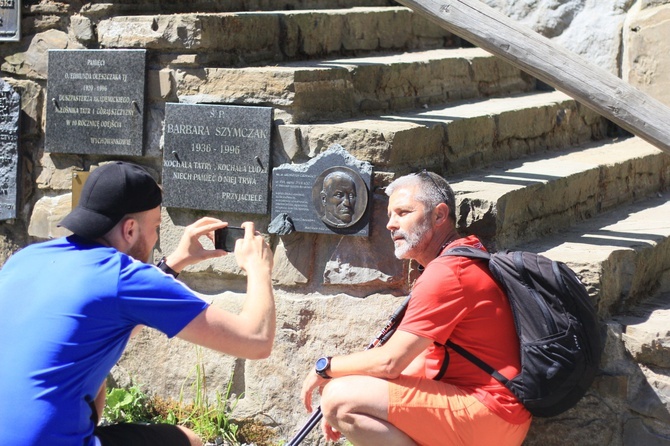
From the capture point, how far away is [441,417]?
10.9ft

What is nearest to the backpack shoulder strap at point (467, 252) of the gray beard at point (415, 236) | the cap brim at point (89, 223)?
the gray beard at point (415, 236)

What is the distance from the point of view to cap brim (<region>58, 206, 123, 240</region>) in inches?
108

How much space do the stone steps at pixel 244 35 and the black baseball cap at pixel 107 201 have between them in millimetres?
1925

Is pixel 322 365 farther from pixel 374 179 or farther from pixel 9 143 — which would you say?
pixel 9 143

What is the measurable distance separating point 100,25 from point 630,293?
111 inches

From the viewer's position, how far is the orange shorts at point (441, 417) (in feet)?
10.9

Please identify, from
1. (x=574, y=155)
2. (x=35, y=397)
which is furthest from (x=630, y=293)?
(x=35, y=397)

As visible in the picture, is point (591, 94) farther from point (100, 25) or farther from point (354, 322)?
point (100, 25)

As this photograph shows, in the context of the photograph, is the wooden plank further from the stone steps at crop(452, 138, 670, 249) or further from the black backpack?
the black backpack

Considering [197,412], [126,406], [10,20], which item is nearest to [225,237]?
[197,412]

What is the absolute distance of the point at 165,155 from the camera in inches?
185

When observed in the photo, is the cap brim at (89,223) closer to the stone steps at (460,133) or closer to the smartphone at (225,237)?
the smartphone at (225,237)

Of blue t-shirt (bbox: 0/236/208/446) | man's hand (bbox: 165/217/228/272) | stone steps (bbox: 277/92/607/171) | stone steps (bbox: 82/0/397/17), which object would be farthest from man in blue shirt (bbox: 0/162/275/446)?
stone steps (bbox: 82/0/397/17)

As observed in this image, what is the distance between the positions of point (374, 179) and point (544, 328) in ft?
3.77
